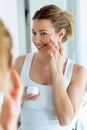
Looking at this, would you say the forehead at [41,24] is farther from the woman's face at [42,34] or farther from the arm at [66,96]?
the arm at [66,96]

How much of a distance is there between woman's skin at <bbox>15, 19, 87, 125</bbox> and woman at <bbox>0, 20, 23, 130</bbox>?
50cm

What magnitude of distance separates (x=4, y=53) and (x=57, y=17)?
0.69m

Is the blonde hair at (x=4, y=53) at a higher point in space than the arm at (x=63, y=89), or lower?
higher

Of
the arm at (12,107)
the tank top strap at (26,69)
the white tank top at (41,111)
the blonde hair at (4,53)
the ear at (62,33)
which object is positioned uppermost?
the blonde hair at (4,53)

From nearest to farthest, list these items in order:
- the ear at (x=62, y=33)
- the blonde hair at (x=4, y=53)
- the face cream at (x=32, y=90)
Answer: the blonde hair at (x=4, y=53)
the face cream at (x=32, y=90)
the ear at (x=62, y=33)

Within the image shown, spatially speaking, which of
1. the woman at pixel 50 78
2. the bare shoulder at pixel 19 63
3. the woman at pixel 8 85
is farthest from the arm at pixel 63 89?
→ the woman at pixel 8 85

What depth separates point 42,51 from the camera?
0.96 meters

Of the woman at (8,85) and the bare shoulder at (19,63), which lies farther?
the bare shoulder at (19,63)

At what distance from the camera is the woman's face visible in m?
0.93

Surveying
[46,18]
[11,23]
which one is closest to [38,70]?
[46,18]

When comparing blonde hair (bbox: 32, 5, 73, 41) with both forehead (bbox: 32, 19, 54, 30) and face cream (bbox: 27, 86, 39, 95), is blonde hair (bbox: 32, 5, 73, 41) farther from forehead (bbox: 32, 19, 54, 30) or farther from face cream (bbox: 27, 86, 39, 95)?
face cream (bbox: 27, 86, 39, 95)

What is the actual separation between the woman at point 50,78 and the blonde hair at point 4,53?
57 centimetres

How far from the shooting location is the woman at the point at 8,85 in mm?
292

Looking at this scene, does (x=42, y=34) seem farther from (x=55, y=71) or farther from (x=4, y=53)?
(x=4, y=53)
